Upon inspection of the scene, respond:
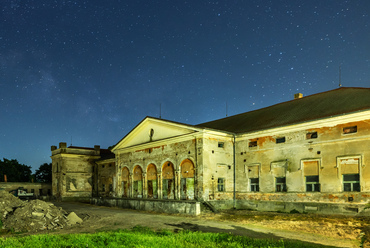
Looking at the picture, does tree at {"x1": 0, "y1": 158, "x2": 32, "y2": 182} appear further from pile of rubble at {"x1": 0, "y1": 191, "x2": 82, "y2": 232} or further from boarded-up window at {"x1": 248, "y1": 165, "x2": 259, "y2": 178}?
boarded-up window at {"x1": 248, "y1": 165, "x2": 259, "y2": 178}

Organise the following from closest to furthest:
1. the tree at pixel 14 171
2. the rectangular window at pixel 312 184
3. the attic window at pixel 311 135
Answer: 1. the rectangular window at pixel 312 184
2. the attic window at pixel 311 135
3. the tree at pixel 14 171

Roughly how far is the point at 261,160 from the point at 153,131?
393 inches

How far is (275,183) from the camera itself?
1970 cm

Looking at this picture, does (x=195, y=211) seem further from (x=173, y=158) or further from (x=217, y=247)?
(x=217, y=247)

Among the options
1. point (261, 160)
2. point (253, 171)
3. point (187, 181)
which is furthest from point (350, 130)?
point (187, 181)

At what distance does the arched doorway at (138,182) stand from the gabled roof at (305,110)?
27.7ft

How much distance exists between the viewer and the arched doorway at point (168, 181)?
23984 millimetres

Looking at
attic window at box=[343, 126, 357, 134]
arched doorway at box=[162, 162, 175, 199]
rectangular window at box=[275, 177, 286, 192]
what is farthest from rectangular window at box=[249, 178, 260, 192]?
attic window at box=[343, 126, 357, 134]

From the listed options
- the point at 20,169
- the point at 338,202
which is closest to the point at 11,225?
the point at 338,202

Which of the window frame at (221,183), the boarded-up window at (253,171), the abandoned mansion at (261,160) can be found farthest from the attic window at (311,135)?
the window frame at (221,183)

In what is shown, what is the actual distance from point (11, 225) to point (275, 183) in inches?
599

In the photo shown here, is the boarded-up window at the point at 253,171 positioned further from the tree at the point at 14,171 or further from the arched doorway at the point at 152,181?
the tree at the point at 14,171

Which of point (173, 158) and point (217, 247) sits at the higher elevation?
point (173, 158)

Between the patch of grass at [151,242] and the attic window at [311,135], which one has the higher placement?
the attic window at [311,135]
